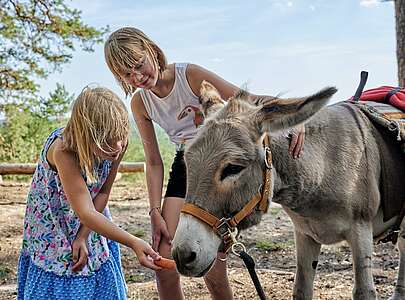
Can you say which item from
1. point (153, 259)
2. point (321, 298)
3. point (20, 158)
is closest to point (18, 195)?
point (20, 158)

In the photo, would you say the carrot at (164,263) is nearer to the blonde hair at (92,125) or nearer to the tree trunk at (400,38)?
the blonde hair at (92,125)

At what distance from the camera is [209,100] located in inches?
111

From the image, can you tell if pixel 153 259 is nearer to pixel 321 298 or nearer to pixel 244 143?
pixel 244 143

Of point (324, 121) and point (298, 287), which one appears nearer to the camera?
point (324, 121)

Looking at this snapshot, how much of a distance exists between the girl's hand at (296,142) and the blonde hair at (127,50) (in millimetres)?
910

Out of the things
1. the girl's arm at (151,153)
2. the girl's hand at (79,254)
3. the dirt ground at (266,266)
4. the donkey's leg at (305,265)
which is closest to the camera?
the girl's hand at (79,254)

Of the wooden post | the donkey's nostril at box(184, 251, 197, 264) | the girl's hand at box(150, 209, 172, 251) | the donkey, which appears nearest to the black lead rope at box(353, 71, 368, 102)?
the donkey

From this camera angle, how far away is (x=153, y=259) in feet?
8.66

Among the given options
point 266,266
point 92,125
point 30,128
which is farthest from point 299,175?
point 30,128

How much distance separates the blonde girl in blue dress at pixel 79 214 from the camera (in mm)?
2688

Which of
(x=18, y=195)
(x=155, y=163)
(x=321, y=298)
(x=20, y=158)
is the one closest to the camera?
(x=155, y=163)

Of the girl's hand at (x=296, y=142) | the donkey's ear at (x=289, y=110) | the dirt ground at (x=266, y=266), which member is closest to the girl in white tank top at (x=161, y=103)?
the girl's hand at (x=296, y=142)

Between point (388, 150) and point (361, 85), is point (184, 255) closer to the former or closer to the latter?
point (388, 150)

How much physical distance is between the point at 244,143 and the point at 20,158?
11487 mm
